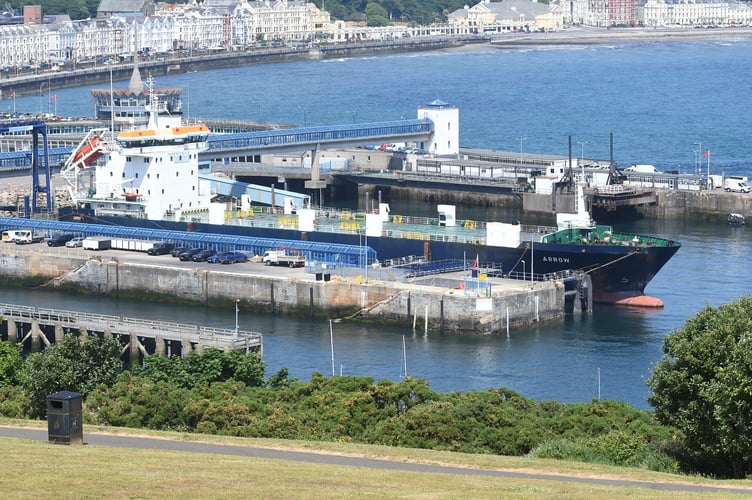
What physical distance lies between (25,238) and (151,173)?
263 inches

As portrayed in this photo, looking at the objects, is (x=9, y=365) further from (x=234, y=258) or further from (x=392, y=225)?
(x=392, y=225)

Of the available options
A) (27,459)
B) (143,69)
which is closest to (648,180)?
(27,459)

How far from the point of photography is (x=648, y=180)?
3430 inches

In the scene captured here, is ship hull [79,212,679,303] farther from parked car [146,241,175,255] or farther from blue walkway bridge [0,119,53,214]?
blue walkway bridge [0,119,53,214]

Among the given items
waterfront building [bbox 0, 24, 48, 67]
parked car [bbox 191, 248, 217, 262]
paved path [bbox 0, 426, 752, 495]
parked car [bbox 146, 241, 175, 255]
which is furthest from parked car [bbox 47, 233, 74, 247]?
waterfront building [bbox 0, 24, 48, 67]

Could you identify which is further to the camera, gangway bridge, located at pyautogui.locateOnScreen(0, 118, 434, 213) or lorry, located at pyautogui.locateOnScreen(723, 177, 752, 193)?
lorry, located at pyautogui.locateOnScreen(723, 177, 752, 193)

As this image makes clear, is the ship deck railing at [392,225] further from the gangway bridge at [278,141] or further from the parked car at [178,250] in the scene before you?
the gangway bridge at [278,141]

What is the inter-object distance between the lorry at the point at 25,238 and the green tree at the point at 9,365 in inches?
1087

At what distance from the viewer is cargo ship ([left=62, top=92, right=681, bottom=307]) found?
194 ft

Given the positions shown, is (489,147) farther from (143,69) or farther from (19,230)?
(143,69)

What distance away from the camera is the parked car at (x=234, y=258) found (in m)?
62.7

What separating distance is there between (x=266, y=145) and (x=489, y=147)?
3176cm

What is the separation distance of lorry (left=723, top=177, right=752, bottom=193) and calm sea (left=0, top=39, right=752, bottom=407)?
4.63 meters

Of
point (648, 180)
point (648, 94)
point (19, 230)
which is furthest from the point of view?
Answer: point (648, 94)
